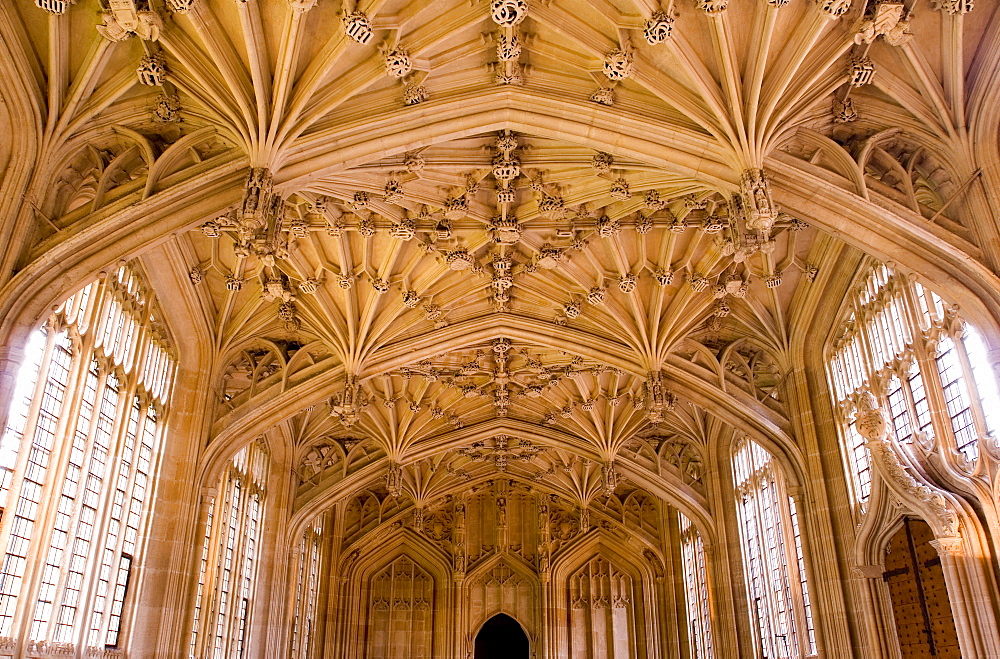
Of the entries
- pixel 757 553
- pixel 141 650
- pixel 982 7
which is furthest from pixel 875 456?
pixel 141 650

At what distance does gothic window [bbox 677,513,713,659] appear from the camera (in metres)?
26.7

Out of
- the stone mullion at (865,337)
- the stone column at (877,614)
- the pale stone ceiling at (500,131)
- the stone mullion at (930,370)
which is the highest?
the pale stone ceiling at (500,131)

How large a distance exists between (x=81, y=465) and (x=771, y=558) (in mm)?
15683

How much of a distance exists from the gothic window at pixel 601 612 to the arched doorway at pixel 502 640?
5460 mm

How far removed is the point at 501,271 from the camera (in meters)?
18.0

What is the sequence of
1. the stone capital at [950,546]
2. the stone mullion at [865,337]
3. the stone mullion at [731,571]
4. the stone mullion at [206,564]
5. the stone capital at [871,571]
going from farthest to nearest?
the stone mullion at [731,571] < the stone mullion at [206,564] < the stone mullion at [865,337] < the stone capital at [871,571] < the stone capital at [950,546]

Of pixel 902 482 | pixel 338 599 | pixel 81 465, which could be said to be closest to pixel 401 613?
pixel 338 599

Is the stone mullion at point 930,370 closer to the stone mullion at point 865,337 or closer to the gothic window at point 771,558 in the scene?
the stone mullion at point 865,337

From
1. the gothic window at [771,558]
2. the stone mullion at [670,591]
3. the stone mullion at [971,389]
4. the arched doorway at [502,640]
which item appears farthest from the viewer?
the arched doorway at [502,640]

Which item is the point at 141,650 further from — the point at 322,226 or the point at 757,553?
the point at 757,553

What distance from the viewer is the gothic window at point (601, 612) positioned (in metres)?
31.7

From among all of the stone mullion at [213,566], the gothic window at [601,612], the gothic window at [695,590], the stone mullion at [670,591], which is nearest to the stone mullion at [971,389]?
the gothic window at [695,590]

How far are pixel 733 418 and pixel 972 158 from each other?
337 inches

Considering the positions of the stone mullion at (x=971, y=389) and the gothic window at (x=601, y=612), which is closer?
the stone mullion at (x=971, y=389)
